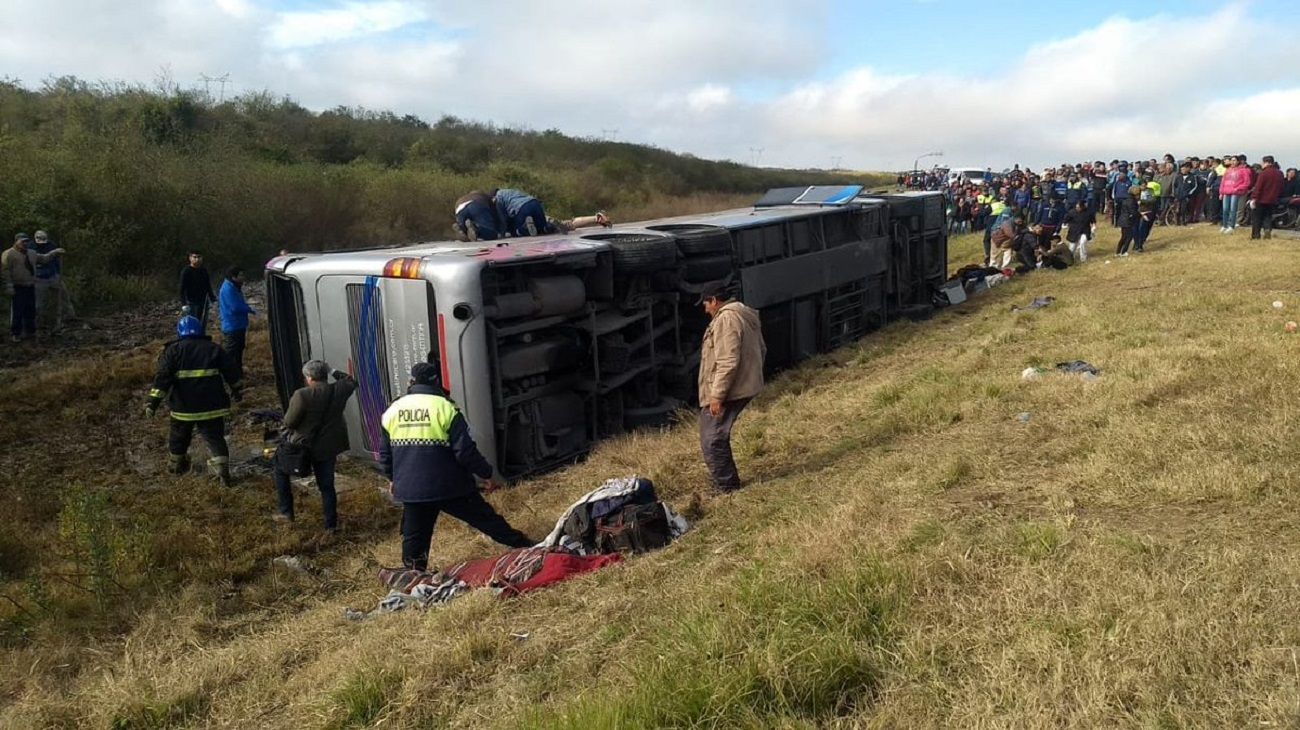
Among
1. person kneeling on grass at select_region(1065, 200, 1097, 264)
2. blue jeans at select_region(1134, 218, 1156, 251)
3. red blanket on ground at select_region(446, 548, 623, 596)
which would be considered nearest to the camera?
red blanket on ground at select_region(446, 548, 623, 596)

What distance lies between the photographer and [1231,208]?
53.2 feet

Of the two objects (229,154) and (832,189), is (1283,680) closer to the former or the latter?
(832,189)

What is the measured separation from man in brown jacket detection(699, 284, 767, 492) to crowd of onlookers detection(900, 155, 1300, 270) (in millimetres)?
11868

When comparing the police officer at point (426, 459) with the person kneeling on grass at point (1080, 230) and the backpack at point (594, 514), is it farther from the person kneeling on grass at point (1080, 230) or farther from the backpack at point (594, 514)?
the person kneeling on grass at point (1080, 230)

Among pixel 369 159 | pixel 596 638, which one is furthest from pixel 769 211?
pixel 369 159

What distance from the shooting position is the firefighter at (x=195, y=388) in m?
6.87

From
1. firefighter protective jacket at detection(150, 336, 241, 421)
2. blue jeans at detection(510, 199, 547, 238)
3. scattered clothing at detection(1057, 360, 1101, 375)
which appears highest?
blue jeans at detection(510, 199, 547, 238)

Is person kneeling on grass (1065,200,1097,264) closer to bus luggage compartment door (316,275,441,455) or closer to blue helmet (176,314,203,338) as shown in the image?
bus luggage compartment door (316,275,441,455)

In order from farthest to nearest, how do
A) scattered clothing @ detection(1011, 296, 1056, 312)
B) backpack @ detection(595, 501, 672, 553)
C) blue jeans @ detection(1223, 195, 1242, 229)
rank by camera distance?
blue jeans @ detection(1223, 195, 1242, 229)
scattered clothing @ detection(1011, 296, 1056, 312)
backpack @ detection(595, 501, 672, 553)

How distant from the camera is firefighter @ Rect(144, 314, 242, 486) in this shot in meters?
6.87

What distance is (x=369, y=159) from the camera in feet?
89.2

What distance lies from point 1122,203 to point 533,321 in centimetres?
1396

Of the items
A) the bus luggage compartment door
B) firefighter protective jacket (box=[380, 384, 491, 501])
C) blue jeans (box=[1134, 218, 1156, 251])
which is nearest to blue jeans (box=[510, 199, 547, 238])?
the bus luggage compartment door

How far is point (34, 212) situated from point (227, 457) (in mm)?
9279
